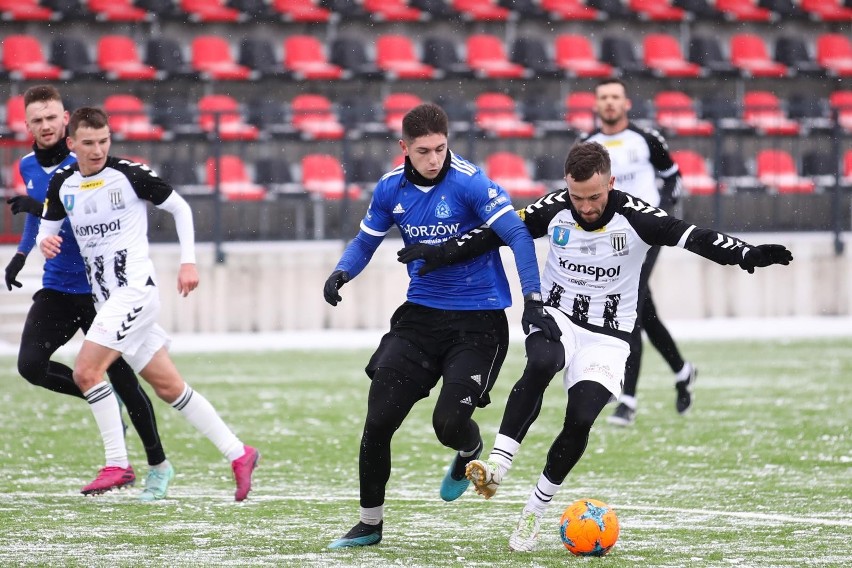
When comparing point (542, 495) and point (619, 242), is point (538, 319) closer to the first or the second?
point (619, 242)

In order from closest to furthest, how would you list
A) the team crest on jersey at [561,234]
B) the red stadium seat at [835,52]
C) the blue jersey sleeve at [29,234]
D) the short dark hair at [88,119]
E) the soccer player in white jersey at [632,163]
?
1. the team crest on jersey at [561,234]
2. the short dark hair at [88,119]
3. the blue jersey sleeve at [29,234]
4. the soccer player in white jersey at [632,163]
5. the red stadium seat at [835,52]

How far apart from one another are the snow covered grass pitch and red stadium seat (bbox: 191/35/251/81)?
787 cm

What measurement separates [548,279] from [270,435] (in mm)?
3852

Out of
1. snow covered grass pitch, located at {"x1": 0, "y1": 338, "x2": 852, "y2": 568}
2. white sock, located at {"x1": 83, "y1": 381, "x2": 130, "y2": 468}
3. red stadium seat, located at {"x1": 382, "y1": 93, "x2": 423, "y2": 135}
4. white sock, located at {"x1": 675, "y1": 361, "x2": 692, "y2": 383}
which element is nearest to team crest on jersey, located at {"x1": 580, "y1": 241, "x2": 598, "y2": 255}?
snow covered grass pitch, located at {"x1": 0, "y1": 338, "x2": 852, "y2": 568}

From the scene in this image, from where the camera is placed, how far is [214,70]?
65.8 feet

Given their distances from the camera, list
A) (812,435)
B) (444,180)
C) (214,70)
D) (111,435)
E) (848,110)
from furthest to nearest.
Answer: (214,70) → (848,110) → (812,435) → (111,435) → (444,180)

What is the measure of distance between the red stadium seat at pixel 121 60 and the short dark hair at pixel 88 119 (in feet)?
41.6

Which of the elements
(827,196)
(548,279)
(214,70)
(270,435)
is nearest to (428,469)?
(270,435)

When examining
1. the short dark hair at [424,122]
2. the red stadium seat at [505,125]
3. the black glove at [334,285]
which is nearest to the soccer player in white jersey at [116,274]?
the black glove at [334,285]

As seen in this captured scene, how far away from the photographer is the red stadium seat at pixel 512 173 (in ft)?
60.0

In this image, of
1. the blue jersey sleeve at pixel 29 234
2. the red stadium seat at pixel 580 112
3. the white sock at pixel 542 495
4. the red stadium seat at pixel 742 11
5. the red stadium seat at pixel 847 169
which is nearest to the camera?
the white sock at pixel 542 495

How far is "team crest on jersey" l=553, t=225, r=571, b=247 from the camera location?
621 cm

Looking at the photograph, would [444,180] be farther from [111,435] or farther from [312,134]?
[312,134]

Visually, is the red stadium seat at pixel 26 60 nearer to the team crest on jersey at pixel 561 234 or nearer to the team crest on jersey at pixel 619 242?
the team crest on jersey at pixel 561 234
